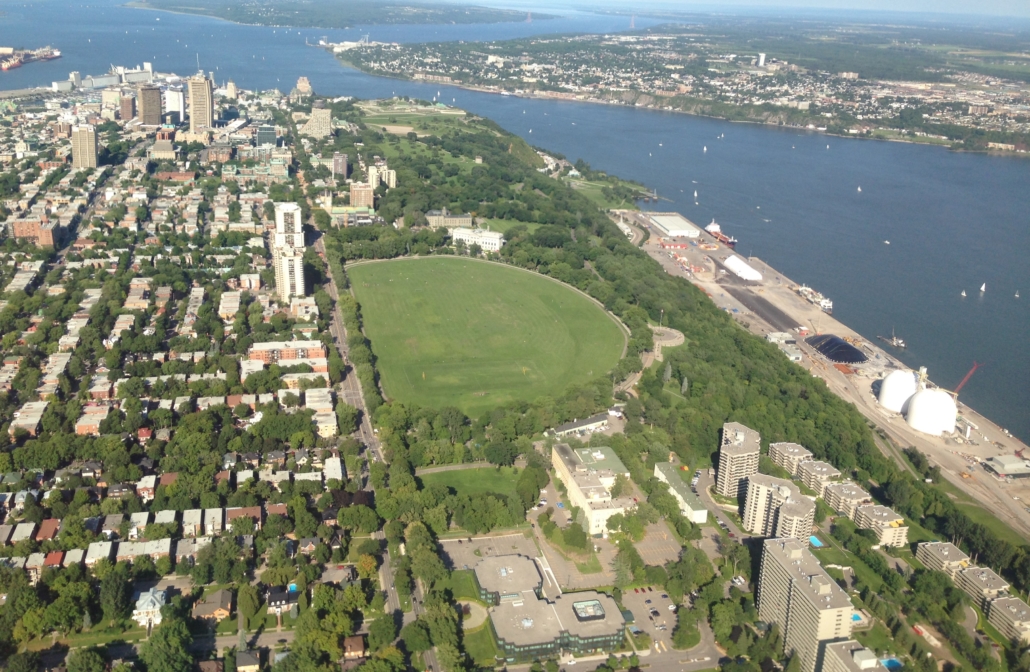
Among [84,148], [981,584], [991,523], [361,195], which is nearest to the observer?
[981,584]

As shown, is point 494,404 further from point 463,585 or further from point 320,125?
point 320,125

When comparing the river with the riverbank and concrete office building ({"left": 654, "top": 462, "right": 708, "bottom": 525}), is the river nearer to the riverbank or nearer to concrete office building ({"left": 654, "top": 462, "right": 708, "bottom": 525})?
the riverbank

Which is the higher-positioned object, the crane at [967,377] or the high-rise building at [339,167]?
the high-rise building at [339,167]

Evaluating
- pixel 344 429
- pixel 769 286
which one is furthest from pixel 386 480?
pixel 769 286

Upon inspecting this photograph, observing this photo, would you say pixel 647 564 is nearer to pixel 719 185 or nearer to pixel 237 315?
pixel 237 315

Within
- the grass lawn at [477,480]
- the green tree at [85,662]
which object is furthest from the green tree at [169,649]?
the grass lawn at [477,480]

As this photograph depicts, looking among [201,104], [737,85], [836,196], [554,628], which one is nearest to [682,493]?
[554,628]

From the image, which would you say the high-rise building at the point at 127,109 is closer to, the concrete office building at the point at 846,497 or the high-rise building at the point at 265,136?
the high-rise building at the point at 265,136
